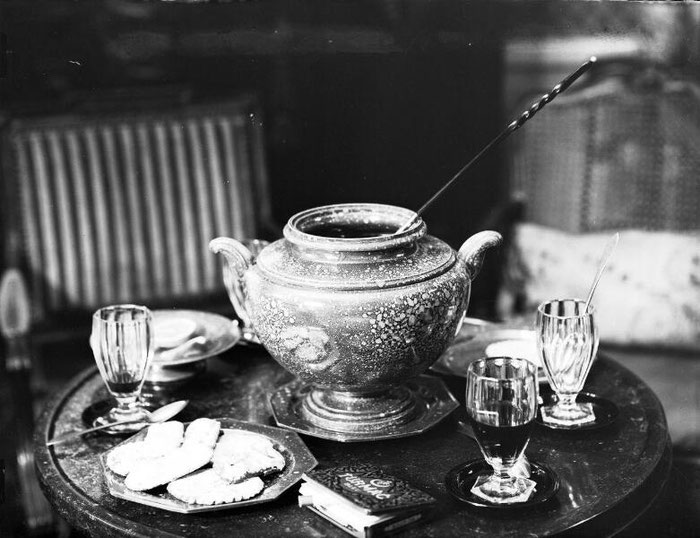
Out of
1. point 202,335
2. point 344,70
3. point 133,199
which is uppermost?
point 344,70

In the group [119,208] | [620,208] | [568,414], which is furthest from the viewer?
[620,208]

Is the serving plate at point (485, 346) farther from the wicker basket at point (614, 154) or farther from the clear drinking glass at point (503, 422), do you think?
the wicker basket at point (614, 154)

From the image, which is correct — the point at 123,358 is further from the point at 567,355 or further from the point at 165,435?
the point at 567,355

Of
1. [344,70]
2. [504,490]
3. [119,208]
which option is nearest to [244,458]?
[504,490]

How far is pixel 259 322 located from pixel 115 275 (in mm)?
940

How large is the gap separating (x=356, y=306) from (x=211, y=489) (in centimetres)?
24

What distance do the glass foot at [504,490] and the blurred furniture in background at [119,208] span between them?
1032 mm

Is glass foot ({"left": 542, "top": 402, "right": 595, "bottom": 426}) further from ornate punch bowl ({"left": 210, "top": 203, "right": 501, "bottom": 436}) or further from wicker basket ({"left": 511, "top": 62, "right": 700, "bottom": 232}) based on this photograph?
wicker basket ({"left": 511, "top": 62, "right": 700, "bottom": 232})

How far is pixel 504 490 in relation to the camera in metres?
Answer: 0.99

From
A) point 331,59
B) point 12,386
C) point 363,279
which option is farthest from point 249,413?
point 331,59

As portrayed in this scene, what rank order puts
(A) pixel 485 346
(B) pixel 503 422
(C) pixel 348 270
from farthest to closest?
(A) pixel 485 346 < (C) pixel 348 270 < (B) pixel 503 422

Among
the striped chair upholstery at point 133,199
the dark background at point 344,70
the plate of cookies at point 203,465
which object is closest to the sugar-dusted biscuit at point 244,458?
the plate of cookies at point 203,465

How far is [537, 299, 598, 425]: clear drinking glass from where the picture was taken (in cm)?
115

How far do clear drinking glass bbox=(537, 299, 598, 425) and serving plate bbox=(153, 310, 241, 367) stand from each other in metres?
0.44
